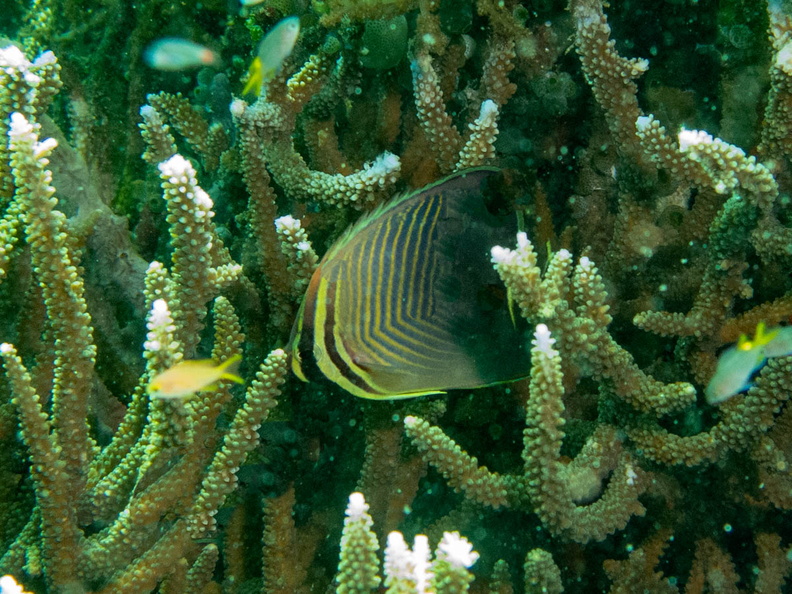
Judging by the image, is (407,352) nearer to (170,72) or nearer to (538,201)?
(538,201)

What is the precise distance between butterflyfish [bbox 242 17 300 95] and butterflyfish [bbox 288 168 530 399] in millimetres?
→ 1316

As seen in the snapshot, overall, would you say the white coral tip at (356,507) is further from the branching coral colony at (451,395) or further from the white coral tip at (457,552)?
the white coral tip at (457,552)

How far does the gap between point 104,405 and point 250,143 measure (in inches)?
60.3

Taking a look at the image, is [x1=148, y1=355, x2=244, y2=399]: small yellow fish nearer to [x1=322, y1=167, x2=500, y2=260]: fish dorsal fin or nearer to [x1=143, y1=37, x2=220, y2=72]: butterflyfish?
[x1=322, y1=167, x2=500, y2=260]: fish dorsal fin

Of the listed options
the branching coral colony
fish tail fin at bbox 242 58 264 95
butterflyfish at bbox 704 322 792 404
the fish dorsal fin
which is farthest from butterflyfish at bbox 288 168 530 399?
fish tail fin at bbox 242 58 264 95

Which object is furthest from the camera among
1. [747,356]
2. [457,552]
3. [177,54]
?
[177,54]

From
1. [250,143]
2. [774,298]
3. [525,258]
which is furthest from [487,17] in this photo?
[774,298]

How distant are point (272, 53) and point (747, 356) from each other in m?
2.49

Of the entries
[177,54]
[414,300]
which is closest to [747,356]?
[414,300]

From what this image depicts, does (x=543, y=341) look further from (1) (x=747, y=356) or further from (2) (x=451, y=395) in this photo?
(2) (x=451, y=395)

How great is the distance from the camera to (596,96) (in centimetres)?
267

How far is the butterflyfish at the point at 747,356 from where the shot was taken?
195cm

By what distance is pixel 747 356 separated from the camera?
199 centimetres

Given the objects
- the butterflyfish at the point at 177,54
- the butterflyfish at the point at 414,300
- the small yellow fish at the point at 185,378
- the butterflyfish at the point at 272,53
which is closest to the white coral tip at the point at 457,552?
the butterflyfish at the point at 414,300
